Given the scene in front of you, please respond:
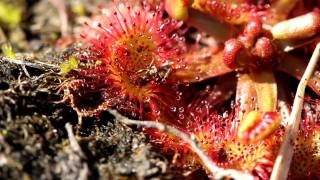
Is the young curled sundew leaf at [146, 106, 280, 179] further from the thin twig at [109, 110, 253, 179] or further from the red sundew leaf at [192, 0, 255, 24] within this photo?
the red sundew leaf at [192, 0, 255, 24]

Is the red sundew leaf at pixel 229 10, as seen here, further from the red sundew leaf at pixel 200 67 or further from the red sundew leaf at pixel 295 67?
the red sundew leaf at pixel 295 67

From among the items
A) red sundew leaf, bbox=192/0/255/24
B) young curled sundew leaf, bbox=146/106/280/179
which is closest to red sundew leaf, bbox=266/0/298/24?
red sundew leaf, bbox=192/0/255/24

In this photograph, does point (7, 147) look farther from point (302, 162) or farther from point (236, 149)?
point (302, 162)

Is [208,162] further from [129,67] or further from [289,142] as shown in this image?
[129,67]

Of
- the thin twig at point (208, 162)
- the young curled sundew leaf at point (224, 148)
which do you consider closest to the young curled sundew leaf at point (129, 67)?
the young curled sundew leaf at point (224, 148)

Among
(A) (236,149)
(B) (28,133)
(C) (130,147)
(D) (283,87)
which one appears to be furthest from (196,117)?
(B) (28,133)
